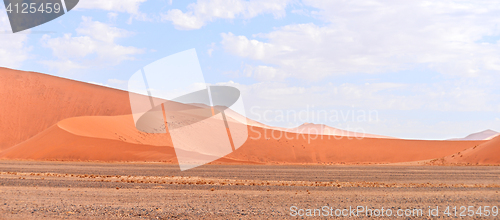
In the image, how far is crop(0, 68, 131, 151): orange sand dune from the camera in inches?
2050

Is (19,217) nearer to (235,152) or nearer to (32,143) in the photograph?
(32,143)

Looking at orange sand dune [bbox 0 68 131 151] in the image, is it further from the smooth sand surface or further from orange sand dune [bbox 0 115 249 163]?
orange sand dune [bbox 0 115 249 163]

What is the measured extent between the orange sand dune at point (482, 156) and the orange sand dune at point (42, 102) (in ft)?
161

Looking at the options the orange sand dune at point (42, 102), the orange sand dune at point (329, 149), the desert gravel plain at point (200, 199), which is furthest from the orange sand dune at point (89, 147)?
the desert gravel plain at point (200, 199)

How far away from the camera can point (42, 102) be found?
190 ft

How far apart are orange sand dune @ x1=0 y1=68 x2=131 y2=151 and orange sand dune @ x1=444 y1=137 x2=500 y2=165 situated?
4904 cm

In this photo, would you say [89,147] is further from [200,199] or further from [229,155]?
[200,199]

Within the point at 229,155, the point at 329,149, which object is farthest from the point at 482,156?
the point at 229,155

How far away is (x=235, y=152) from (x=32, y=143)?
2370 centimetres

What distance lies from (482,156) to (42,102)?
62.1 m

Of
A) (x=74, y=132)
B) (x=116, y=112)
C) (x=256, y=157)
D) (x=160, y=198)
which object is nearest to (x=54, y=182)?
(x=160, y=198)

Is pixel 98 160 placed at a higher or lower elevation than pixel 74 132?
lower

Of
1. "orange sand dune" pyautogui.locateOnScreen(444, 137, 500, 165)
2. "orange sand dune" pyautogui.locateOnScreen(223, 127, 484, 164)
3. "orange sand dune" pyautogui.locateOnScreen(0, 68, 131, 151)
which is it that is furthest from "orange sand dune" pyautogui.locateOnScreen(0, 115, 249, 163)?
"orange sand dune" pyautogui.locateOnScreen(444, 137, 500, 165)

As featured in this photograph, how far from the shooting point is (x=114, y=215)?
35.7 ft
